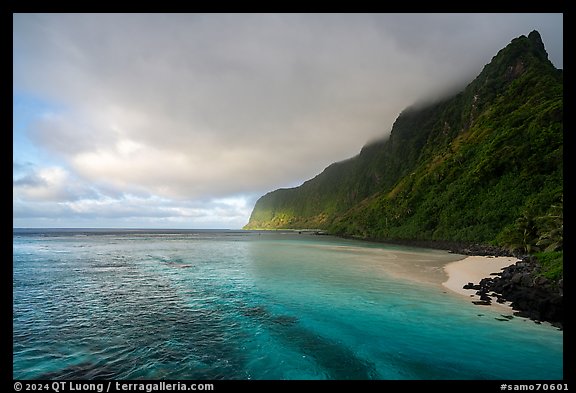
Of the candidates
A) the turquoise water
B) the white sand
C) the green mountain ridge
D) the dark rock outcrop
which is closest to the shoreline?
the white sand

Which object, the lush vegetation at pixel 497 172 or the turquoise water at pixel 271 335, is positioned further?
the lush vegetation at pixel 497 172

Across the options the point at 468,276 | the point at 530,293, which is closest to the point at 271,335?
the point at 530,293

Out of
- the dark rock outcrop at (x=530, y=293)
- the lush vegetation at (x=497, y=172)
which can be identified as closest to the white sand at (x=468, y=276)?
the dark rock outcrop at (x=530, y=293)

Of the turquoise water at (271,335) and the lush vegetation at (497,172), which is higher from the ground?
the lush vegetation at (497,172)

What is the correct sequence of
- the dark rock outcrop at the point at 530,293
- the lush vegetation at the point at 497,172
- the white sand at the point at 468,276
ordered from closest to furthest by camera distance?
the dark rock outcrop at the point at 530,293, the white sand at the point at 468,276, the lush vegetation at the point at 497,172

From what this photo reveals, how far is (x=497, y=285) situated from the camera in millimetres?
28203

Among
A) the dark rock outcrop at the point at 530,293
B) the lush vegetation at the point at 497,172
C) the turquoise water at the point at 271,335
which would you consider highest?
the lush vegetation at the point at 497,172

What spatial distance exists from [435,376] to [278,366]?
746 centimetres

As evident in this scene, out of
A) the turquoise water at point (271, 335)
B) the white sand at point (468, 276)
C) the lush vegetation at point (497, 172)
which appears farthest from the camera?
the lush vegetation at point (497, 172)

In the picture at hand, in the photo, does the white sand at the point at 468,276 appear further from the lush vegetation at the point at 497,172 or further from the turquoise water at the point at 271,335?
the lush vegetation at the point at 497,172

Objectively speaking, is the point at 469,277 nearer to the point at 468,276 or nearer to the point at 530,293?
the point at 468,276

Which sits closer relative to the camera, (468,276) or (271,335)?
(271,335)

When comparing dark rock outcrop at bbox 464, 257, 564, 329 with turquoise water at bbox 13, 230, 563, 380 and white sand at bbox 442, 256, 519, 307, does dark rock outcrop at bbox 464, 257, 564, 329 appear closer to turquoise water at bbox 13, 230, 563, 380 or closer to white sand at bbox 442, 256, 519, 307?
white sand at bbox 442, 256, 519, 307

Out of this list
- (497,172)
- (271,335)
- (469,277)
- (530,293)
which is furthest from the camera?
(497,172)
